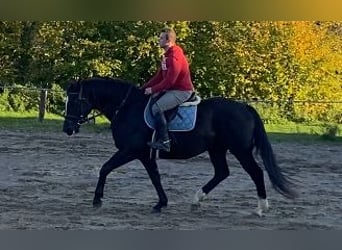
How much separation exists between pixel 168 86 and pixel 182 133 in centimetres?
52

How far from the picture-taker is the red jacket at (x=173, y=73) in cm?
575

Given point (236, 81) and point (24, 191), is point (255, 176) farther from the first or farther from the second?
point (236, 81)

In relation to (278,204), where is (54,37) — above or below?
above

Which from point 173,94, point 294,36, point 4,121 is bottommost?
point 4,121

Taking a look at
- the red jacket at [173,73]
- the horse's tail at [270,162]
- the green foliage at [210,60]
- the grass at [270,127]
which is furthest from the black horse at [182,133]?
the green foliage at [210,60]

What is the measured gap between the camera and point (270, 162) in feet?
20.2

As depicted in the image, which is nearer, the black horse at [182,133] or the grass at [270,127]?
the black horse at [182,133]

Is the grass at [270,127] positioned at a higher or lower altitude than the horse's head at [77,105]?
lower

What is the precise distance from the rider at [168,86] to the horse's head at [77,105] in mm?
567

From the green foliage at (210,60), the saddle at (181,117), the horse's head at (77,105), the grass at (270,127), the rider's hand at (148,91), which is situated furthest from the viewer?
the green foliage at (210,60)

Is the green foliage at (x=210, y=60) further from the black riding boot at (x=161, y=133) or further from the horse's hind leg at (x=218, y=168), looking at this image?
the black riding boot at (x=161, y=133)

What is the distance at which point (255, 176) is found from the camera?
626 centimetres

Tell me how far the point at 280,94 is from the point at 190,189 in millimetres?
13583

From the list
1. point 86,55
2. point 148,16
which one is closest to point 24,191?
point 148,16
